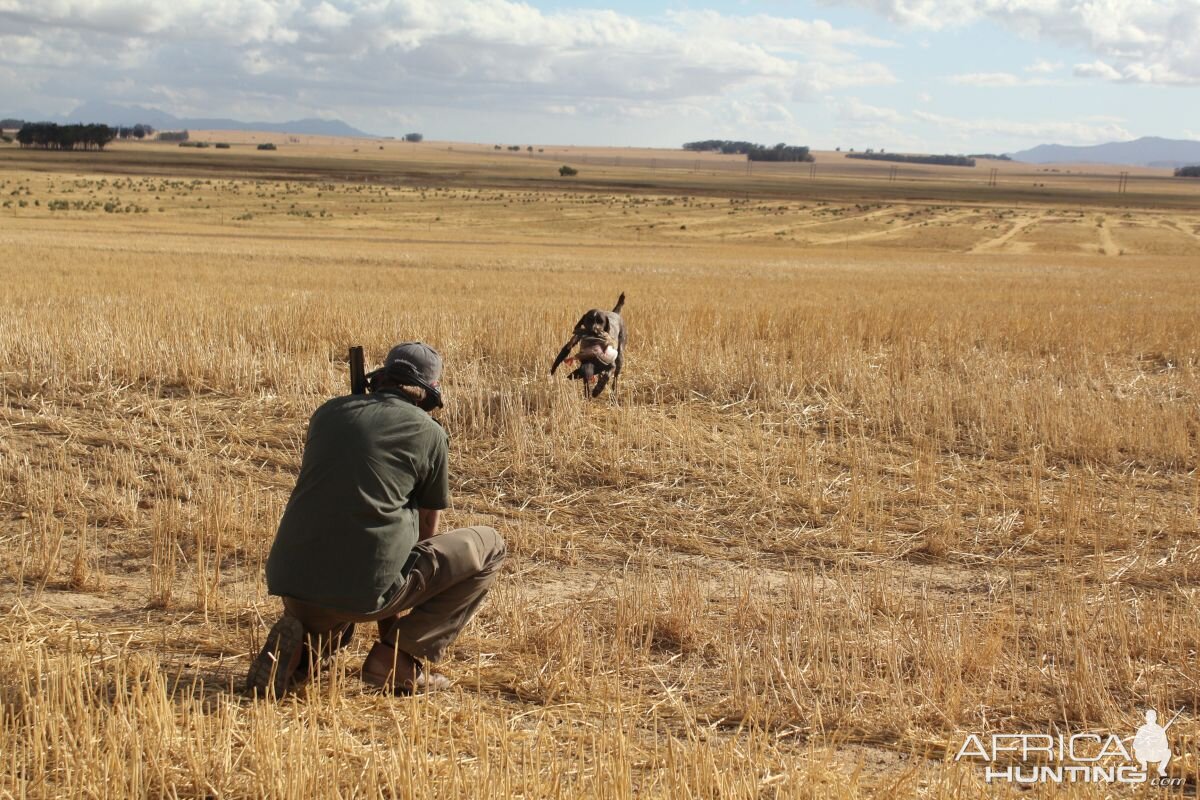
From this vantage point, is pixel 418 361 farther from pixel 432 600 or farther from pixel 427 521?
pixel 432 600

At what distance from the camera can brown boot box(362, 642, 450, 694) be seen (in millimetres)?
4461

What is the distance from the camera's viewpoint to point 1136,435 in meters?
9.13

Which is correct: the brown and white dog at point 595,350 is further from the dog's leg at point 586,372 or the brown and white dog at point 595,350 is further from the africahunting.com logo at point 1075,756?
the africahunting.com logo at point 1075,756

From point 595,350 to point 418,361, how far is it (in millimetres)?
5201

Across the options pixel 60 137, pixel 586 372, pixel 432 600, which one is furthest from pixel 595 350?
pixel 60 137

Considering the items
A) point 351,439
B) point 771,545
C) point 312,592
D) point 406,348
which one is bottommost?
point 771,545

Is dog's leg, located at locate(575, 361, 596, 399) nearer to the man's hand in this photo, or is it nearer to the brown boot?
the man's hand

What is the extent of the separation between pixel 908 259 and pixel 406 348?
41175 mm

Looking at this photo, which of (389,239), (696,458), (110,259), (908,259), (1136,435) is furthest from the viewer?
(389,239)

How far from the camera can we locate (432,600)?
4.59 metres

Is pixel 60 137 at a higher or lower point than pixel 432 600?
higher

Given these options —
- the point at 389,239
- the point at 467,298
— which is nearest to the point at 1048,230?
the point at 389,239

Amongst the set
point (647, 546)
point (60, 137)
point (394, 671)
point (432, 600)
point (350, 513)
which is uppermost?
point (60, 137)

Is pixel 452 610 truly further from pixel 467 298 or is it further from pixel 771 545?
pixel 467 298
